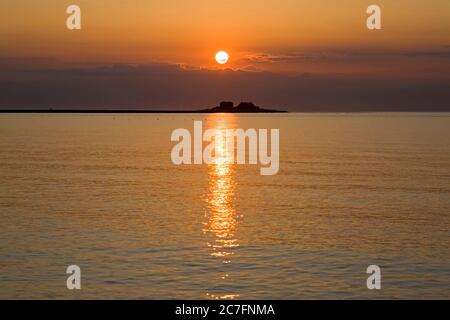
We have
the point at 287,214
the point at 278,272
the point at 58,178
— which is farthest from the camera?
the point at 58,178

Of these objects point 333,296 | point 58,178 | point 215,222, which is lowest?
point 333,296

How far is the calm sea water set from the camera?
101 feet

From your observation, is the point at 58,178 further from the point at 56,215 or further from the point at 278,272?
the point at 278,272

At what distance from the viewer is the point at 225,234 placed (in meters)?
42.6

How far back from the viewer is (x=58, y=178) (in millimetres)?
74188

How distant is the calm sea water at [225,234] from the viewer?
101ft

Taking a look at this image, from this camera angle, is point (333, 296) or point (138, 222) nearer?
point (333, 296)
